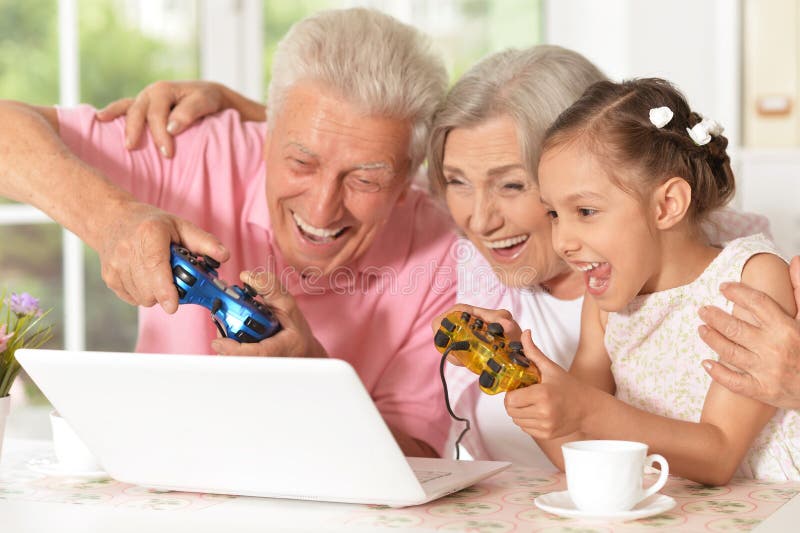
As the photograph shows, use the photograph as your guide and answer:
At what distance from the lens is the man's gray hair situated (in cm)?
162

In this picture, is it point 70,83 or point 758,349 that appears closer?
point 758,349

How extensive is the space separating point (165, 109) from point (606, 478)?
1.15 metres

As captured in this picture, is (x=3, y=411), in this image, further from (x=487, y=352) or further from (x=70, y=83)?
(x=70, y=83)

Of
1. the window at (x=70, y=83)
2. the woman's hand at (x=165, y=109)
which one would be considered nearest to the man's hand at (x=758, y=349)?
the woman's hand at (x=165, y=109)

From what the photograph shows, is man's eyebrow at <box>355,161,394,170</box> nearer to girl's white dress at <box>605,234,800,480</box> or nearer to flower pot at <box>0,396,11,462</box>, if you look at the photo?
girl's white dress at <box>605,234,800,480</box>

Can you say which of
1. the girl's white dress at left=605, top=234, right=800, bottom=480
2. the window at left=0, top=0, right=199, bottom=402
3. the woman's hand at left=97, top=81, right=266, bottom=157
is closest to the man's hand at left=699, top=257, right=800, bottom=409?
the girl's white dress at left=605, top=234, right=800, bottom=480

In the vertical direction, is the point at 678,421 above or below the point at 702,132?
below

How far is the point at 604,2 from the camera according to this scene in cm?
330

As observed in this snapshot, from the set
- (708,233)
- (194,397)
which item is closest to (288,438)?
(194,397)

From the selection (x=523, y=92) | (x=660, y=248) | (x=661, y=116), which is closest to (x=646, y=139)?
(x=661, y=116)

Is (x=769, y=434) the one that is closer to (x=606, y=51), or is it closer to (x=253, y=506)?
(x=253, y=506)

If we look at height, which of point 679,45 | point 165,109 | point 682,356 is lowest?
point 682,356

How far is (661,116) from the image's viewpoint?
137 cm

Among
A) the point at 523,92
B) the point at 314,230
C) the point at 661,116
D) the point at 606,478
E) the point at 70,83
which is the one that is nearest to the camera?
the point at 606,478
